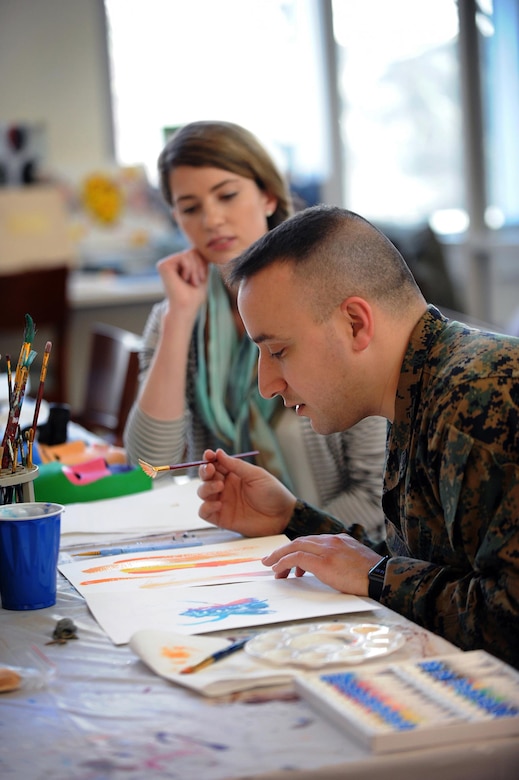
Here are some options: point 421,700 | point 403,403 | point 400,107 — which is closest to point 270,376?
point 403,403

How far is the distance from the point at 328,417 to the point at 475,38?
15.9 ft

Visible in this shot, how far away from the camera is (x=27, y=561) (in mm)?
1128

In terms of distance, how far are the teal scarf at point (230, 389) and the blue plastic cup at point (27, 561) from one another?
2.63ft

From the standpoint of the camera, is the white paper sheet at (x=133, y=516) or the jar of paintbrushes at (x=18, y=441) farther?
the white paper sheet at (x=133, y=516)

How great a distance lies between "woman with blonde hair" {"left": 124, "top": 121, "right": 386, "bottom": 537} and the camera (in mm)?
1908

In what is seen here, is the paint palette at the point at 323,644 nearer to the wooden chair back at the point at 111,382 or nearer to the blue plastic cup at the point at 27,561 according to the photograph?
the blue plastic cup at the point at 27,561

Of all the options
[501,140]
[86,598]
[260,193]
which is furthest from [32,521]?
[501,140]

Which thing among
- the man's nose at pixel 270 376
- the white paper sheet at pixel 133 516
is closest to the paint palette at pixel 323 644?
the man's nose at pixel 270 376

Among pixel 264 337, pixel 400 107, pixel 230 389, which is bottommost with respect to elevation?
pixel 230 389

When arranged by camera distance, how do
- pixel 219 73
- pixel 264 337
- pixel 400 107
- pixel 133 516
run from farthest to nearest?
pixel 400 107, pixel 219 73, pixel 133 516, pixel 264 337

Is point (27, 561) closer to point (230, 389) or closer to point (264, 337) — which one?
point (264, 337)

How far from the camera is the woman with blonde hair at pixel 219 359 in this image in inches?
75.1

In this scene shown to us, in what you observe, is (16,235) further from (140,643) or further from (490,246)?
(140,643)

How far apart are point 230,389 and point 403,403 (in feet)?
2.92
